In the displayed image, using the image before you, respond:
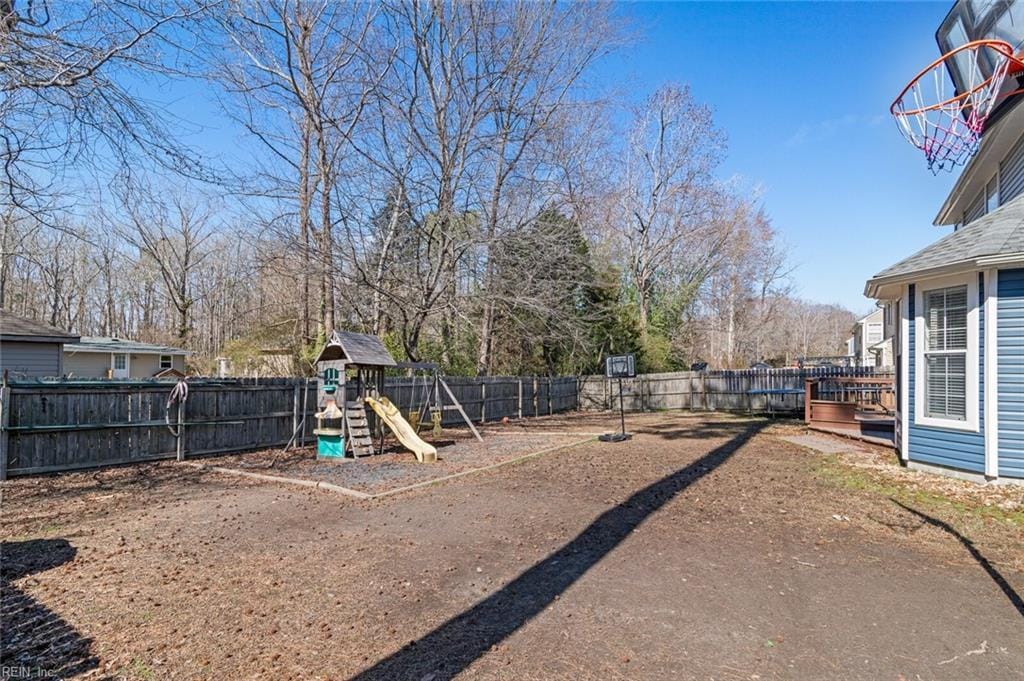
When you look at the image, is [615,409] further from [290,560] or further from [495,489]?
[290,560]

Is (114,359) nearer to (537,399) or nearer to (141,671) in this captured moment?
(537,399)

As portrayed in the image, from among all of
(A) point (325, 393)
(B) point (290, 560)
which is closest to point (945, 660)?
(B) point (290, 560)

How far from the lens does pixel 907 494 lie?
7012mm

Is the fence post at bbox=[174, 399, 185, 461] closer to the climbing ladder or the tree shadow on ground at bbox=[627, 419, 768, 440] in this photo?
the climbing ladder

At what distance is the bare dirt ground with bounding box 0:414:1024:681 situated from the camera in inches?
119

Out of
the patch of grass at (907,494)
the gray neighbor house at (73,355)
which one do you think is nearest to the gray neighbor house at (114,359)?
the gray neighbor house at (73,355)

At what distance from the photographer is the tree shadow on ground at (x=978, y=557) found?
3.85m

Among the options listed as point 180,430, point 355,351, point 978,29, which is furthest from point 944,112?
point 180,430

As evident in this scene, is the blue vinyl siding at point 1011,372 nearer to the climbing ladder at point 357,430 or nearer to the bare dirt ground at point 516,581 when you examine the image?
the bare dirt ground at point 516,581

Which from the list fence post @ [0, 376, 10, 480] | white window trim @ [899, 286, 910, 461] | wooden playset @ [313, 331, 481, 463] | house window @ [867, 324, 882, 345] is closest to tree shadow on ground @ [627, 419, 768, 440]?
white window trim @ [899, 286, 910, 461]

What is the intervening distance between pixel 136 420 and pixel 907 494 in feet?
37.2

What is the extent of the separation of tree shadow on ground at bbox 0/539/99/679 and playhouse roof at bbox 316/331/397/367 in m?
5.66

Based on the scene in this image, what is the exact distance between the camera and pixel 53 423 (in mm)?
7859

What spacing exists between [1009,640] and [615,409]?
66.5 ft
